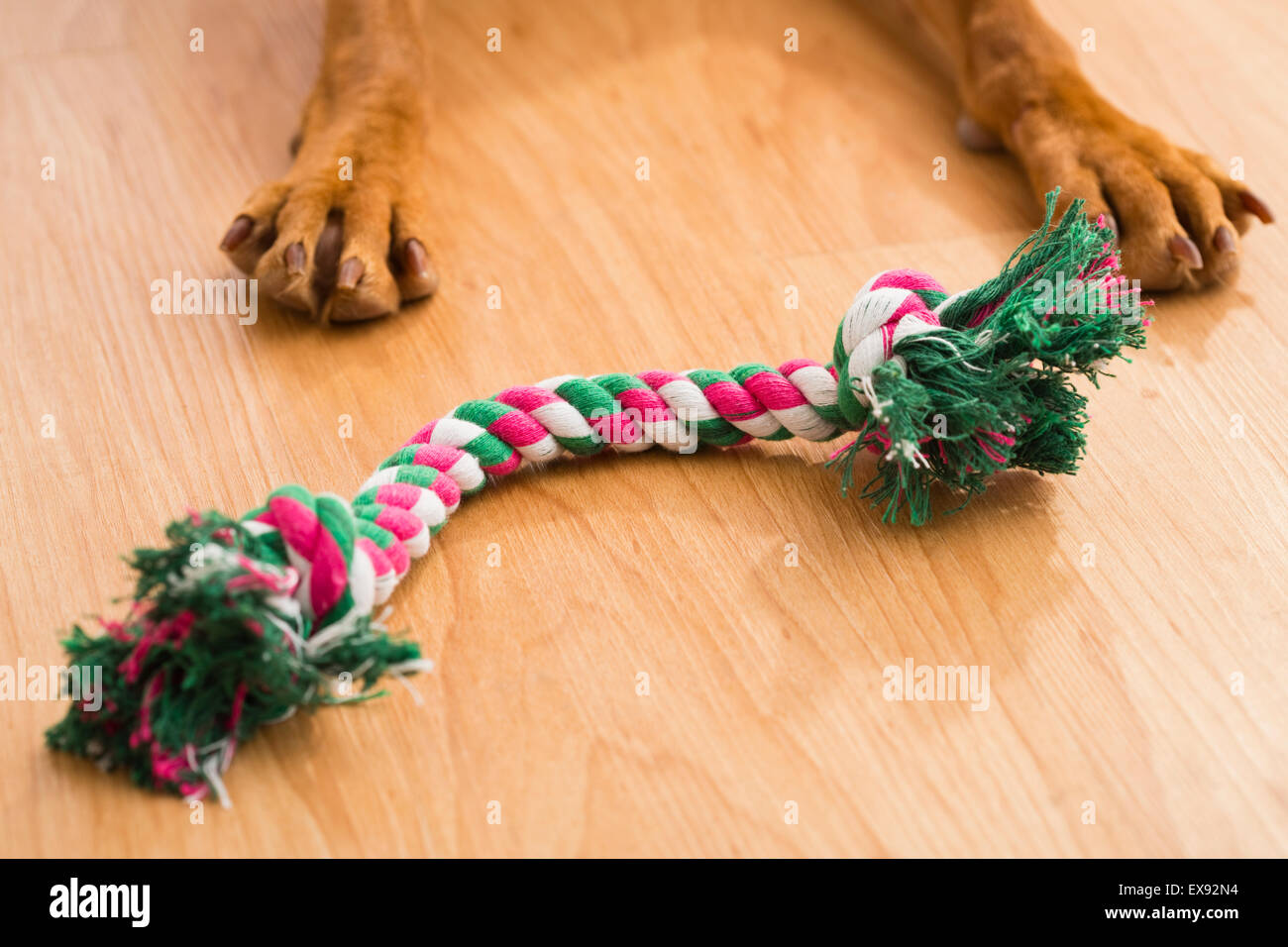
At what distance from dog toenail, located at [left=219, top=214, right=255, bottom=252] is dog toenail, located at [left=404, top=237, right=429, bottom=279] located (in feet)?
0.54

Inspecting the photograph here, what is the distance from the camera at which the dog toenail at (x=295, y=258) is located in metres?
1.23

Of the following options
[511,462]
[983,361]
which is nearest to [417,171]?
[511,462]

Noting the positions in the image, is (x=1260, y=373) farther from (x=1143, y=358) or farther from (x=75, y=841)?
(x=75, y=841)

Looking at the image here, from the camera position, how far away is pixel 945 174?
4.92ft

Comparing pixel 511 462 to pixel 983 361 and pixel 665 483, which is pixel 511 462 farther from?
pixel 983 361

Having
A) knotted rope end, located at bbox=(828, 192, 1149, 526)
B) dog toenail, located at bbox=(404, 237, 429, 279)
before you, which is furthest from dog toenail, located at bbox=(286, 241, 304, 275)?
knotted rope end, located at bbox=(828, 192, 1149, 526)

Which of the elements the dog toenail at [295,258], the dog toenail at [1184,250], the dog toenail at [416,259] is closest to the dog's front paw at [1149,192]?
the dog toenail at [1184,250]

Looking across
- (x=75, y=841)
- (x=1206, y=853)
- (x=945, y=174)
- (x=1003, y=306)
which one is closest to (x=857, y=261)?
(x=945, y=174)

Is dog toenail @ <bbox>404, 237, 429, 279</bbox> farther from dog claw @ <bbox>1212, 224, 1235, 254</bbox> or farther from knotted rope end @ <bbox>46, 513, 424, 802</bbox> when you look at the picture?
dog claw @ <bbox>1212, 224, 1235, 254</bbox>

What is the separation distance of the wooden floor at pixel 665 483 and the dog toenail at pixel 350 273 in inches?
2.8

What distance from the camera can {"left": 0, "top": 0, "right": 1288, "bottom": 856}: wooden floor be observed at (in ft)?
2.82

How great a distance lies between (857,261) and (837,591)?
50cm

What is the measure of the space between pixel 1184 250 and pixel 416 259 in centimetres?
80

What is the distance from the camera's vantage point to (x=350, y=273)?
4.01 ft
